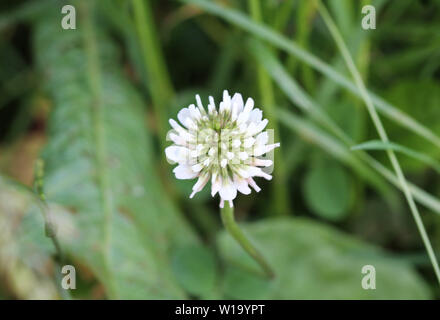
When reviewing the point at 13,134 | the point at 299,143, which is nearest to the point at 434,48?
the point at 299,143

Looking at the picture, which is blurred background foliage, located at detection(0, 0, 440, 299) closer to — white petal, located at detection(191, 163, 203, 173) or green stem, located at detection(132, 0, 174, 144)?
green stem, located at detection(132, 0, 174, 144)

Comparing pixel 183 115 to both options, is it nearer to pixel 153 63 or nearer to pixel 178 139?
pixel 178 139

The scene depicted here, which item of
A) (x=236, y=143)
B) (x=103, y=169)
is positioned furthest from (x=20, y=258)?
(x=236, y=143)

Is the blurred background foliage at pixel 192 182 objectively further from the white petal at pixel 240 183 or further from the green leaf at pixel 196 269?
the white petal at pixel 240 183

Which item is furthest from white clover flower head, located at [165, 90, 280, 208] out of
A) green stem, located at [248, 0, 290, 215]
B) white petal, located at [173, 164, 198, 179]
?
green stem, located at [248, 0, 290, 215]

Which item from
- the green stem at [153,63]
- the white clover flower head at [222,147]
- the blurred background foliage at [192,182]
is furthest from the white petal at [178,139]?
the green stem at [153,63]

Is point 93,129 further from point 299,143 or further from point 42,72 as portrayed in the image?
point 299,143
